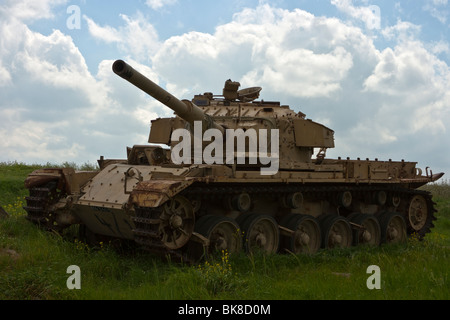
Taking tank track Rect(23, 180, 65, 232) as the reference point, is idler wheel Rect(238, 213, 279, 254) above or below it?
below

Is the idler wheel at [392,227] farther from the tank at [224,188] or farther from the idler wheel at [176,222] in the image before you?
the idler wheel at [176,222]

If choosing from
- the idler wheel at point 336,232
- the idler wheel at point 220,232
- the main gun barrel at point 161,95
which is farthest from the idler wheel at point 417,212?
the main gun barrel at point 161,95

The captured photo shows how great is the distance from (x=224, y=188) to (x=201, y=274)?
7.11ft

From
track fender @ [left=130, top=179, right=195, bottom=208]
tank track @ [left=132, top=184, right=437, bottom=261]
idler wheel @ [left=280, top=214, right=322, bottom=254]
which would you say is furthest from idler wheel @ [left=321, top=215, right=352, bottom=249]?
track fender @ [left=130, top=179, right=195, bottom=208]

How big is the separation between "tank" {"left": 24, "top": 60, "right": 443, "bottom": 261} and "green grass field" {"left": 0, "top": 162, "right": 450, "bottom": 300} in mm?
474

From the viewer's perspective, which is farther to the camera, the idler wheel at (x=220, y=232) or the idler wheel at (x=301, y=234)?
the idler wheel at (x=301, y=234)

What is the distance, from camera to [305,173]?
1010cm

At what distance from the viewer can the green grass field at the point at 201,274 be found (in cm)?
643

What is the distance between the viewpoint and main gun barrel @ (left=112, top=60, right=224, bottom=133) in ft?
24.1

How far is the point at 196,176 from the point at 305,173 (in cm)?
278

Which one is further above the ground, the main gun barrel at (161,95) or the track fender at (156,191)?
the main gun barrel at (161,95)

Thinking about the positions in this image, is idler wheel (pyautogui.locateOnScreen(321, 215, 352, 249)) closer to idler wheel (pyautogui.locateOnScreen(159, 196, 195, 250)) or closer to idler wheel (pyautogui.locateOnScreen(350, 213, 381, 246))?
idler wheel (pyautogui.locateOnScreen(350, 213, 381, 246))

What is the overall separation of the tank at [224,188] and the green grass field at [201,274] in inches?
18.7

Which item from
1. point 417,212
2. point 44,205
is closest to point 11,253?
point 44,205
